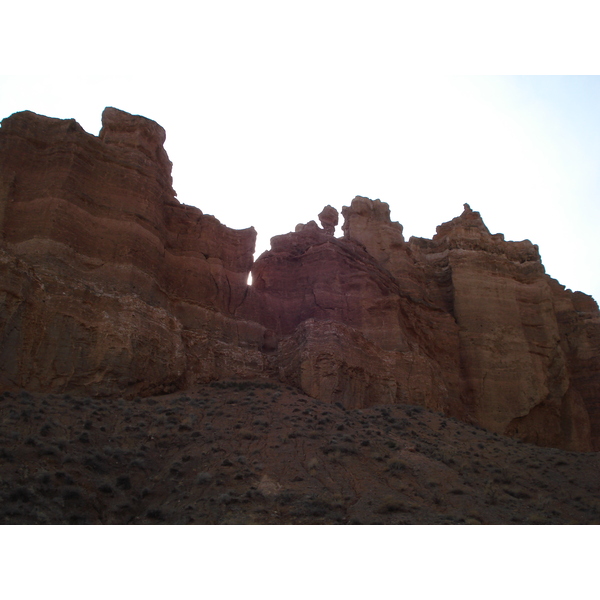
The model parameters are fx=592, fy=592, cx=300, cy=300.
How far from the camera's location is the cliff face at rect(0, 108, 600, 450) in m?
23.4

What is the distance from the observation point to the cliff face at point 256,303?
23.4m

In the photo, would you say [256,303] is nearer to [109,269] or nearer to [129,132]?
[109,269]

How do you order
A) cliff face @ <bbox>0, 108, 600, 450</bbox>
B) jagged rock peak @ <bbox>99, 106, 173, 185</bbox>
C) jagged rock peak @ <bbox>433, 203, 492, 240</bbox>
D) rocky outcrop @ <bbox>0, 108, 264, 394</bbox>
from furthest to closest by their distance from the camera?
jagged rock peak @ <bbox>433, 203, 492, 240</bbox>
jagged rock peak @ <bbox>99, 106, 173, 185</bbox>
cliff face @ <bbox>0, 108, 600, 450</bbox>
rocky outcrop @ <bbox>0, 108, 264, 394</bbox>

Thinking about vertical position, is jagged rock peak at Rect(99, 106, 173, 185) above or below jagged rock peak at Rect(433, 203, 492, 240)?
below

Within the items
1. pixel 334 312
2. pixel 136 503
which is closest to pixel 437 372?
pixel 334 312

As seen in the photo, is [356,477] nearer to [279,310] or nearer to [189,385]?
[189,385]

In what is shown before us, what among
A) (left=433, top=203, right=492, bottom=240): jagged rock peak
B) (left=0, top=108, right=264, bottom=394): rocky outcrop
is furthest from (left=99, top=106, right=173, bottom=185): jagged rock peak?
(left=433, top=203, right=492, bottom=240): jagged rock peak

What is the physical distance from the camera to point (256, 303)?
33.1m

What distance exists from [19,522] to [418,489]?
11082mm

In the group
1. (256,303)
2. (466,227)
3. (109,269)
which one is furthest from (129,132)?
(466,227)

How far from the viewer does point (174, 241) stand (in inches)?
1254

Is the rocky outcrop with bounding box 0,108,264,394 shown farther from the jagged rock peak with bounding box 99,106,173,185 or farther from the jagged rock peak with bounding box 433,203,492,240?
the jagged rock peak with bounding box 433,203,492,240

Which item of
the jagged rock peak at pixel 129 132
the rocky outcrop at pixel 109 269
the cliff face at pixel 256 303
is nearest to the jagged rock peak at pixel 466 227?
the cliff face at pixel 256 303

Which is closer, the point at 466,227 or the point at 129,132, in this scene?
the point at 129,132
